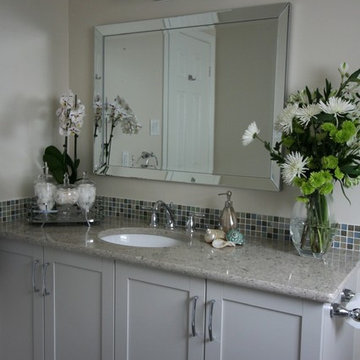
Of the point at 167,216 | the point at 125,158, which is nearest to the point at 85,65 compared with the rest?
the point at 125,158

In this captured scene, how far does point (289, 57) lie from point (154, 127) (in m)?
0.77

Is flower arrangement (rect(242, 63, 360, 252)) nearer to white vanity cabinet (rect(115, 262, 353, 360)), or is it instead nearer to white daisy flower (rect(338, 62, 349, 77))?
white daisy flower (rect(338, 62, 349, 77))

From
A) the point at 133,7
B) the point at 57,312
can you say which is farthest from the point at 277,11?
the point at 57,312

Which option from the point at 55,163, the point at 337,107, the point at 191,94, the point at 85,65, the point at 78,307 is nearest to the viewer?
the point at 337,107

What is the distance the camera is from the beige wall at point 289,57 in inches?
74.3

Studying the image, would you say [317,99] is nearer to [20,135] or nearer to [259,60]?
[259,60]

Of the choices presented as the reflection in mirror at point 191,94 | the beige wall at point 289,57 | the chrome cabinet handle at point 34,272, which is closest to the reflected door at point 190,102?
the reflection in mirror at point 191,94

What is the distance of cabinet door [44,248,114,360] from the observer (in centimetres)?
188

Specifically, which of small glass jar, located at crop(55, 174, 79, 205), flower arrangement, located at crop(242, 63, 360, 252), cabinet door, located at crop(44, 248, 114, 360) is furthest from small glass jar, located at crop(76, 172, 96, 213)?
flower arrangement, located at crop(242, 63, 360, 252)

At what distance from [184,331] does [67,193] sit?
3.11 ft

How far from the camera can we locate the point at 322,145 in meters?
1.72

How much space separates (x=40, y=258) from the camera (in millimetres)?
2055

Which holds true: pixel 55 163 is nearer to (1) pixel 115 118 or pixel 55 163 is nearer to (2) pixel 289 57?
(1) pixel 115 118

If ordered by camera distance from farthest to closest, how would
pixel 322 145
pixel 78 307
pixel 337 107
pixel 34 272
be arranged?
pixel 34 272 → pixel 78 307 → pixel 322 145 → pixel 337 107
